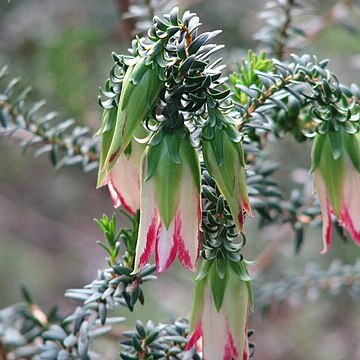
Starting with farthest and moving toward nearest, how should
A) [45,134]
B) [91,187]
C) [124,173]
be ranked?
[91,187], [45,134], [124,173]

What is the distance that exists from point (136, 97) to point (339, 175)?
196 mm

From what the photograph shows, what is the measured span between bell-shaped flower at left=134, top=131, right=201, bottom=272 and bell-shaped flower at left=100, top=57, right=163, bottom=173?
0.03m

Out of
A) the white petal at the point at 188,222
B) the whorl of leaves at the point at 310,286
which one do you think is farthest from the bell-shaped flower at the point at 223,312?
the whorl of leaves at the point at 310,286

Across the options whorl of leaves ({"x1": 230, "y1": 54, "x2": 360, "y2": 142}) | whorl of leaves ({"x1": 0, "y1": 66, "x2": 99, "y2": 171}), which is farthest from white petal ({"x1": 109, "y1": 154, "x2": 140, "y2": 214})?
whorl of leaves ({"x1": 0, "y1": 66, "x2": 99, "y2": 171})

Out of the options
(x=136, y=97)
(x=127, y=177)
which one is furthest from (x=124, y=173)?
(x=136, y=97)

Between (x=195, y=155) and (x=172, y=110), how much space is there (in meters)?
0.04

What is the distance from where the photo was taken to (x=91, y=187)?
222 cm

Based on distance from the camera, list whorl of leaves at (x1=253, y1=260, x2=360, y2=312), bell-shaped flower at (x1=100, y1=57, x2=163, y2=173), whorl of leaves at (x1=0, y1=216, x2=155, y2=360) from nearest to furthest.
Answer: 1. bell-shaped flower at (x1=100, y1=57, x2=163, y2=173)
2. whorl of leaves at (x1=0, y1=216, x2=155, y2=360)
3. whorl of leaves at (x1=253, y1=260, x2=360, y2=312)

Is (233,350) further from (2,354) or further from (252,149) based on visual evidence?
(2,354)

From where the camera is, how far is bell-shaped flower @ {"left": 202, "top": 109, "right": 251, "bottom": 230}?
64 cm

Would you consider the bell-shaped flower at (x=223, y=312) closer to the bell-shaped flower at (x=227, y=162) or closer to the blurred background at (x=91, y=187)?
the bell-shaped flower at (x=227, y=162)

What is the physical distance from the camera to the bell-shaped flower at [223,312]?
0.68 meters

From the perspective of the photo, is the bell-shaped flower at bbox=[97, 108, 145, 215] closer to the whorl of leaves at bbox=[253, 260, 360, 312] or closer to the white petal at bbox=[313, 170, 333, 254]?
the white petal at bbox=[313, 170, 333, 254]

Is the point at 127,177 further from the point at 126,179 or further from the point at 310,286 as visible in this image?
the point at 310,286
